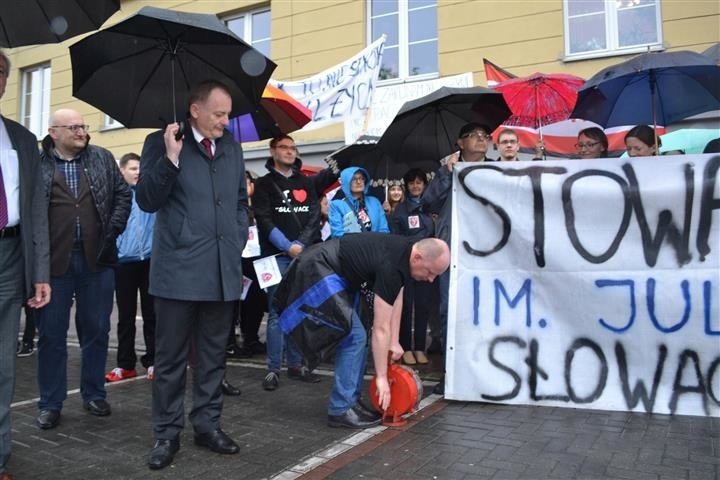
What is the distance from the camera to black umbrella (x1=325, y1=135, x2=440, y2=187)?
19.3 ft

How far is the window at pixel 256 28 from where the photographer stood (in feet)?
37.7

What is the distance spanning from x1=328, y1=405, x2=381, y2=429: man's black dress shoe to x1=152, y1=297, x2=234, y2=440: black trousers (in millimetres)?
765

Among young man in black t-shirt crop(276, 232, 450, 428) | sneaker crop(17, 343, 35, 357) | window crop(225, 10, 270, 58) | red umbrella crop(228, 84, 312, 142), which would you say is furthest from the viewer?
window crop(225, 10, 270, 58)

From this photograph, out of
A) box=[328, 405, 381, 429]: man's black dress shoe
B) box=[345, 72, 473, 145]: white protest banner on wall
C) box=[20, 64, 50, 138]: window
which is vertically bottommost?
box=[328, 405, 381, 429]: man's black dress shoe

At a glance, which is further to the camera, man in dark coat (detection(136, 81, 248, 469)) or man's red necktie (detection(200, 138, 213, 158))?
man's red necktie (detection(200, 138, 213, 158))

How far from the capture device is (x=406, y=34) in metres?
10.1

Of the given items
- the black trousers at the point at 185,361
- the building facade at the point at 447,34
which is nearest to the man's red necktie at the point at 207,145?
the black trousers at the point at 185,361

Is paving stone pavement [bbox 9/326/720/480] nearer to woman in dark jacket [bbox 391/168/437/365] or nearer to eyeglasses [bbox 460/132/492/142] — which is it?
woman in dark jacket [bbox 391/168/437/365]

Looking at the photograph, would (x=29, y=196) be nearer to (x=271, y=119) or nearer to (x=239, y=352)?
(x=271, y=119)

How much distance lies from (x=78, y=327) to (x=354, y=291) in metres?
1.97

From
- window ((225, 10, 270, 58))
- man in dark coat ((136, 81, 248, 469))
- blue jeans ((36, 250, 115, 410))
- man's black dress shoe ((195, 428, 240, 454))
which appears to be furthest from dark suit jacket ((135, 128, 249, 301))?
Answer: window ((225, 10, 270, 58))

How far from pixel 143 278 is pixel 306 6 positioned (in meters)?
7.33

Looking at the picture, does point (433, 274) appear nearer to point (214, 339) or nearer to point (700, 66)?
point (214, 339)

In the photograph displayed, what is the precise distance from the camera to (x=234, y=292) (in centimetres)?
328
